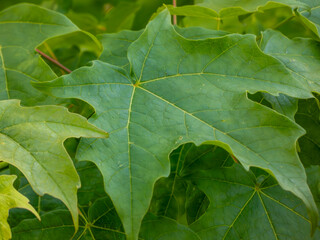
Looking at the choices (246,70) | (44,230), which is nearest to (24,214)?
(44,230)

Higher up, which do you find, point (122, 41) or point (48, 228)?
point (122, 41)

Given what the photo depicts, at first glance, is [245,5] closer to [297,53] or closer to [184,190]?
[297,53]

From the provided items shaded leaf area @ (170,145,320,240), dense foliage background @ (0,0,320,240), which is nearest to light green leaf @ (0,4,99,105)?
dense foliage background @ (0,0,320,240)

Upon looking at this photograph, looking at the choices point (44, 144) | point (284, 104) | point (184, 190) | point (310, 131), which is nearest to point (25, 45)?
point (44, 144)

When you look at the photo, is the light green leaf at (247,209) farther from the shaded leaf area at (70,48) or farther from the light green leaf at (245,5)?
the shaded leaf area at (70,48)

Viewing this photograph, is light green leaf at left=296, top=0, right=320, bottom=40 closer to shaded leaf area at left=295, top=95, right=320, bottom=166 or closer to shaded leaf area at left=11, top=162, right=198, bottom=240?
shaded leaf area at left=295, top=95, right=320, bottom=166
